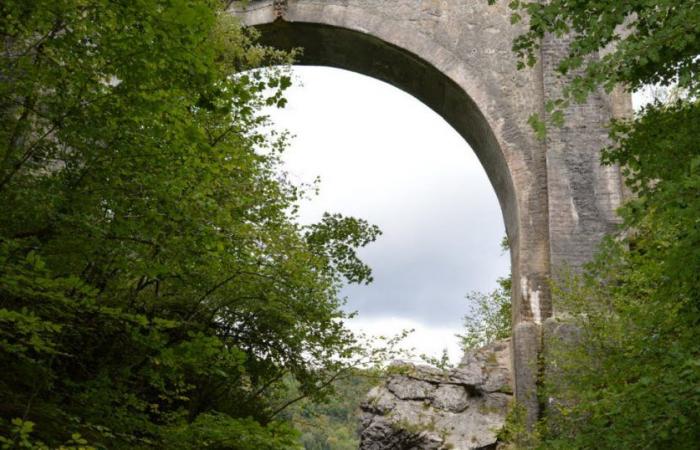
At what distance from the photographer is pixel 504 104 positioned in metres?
10.8

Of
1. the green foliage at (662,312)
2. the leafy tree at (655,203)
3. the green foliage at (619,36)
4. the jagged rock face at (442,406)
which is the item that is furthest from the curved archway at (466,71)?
the green foliage at (619,36)

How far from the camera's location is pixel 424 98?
11969mm

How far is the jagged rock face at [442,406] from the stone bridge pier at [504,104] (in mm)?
1210

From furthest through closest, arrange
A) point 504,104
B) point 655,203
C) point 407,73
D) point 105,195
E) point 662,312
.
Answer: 1. point 407,73
2. point 504,104
3. point 662,312
4. point 105,195
5. point 655,203

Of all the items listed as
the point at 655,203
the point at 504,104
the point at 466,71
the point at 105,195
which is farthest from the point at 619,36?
the point at 466,71

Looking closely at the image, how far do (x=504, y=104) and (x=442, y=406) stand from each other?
492 cm

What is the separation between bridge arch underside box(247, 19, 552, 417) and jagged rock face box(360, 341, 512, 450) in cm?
110

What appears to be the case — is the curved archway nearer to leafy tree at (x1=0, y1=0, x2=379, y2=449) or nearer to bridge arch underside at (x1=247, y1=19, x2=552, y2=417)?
bridge arch underside at (x1=247, y1=19, x2=552, y2=417)

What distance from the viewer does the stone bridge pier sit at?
9.87m

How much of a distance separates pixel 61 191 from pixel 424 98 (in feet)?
28.6

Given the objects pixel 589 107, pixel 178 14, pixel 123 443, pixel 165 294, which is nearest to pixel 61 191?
pixel 178 14

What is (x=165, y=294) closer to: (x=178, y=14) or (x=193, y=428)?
(x=193, y=428)

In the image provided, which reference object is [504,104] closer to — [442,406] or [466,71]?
[466,71]

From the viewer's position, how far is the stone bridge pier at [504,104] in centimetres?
987
